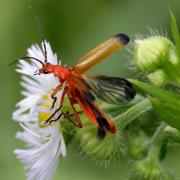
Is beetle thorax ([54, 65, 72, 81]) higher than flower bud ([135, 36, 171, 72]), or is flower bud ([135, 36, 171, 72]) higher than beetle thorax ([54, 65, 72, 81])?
beetle thorax ([54, 65, 72, 81])

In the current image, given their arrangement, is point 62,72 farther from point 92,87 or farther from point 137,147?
point 137,147

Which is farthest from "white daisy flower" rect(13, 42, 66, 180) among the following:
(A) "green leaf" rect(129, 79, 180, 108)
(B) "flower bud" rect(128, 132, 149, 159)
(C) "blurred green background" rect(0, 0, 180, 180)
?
(C) "blurred green background" rect(0, 0, 180, 180)

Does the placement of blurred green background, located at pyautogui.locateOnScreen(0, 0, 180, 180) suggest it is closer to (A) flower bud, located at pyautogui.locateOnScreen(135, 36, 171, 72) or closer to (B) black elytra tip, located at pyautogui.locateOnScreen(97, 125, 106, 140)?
(A) flower bud, located at pyautogui.locateOnScreen(135, 36, 171, 72)

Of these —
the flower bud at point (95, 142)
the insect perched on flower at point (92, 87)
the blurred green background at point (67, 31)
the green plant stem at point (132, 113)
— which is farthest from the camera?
the blurred green background at point (67, 31)

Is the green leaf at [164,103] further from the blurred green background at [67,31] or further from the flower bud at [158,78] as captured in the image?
the blurred green background at [67,31]

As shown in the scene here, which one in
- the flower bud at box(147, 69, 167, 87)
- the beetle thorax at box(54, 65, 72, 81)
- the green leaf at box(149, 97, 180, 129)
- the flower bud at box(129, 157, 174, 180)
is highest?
the beetle thorax at box(54, 65, 72, 81)

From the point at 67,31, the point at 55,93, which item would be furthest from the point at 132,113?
the point at 67,31

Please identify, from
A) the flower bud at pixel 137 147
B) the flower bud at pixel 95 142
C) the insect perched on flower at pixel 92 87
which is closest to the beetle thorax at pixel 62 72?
the insect perched on flower at pixel 92 87
